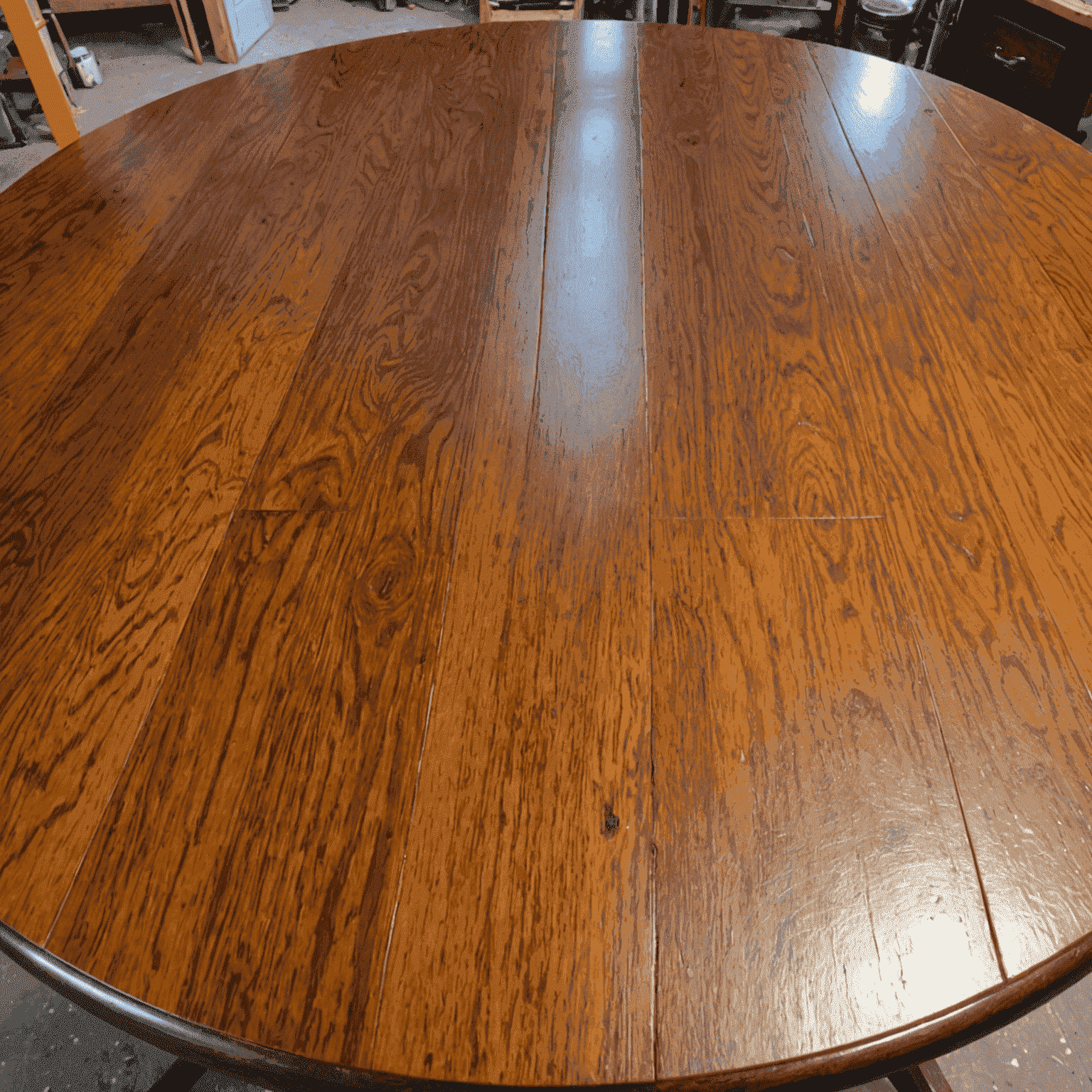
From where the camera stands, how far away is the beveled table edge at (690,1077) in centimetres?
47

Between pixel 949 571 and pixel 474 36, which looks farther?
pixel 474 36

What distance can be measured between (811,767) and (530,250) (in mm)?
763

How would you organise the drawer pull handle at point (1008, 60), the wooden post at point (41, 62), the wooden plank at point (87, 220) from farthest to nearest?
1. the wooden post at point (41, 62)
2. the drawer pull handle at point (1008, 60)
3. the wooden plank at point (87, 220)

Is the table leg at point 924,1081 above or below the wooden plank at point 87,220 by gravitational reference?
below

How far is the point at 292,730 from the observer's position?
61 centimetres

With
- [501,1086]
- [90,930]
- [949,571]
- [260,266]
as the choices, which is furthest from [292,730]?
[260,266]

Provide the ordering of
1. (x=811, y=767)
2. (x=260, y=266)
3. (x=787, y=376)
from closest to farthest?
(x=811, y=767) < (x=787, y=376) < (x=260, y=266)

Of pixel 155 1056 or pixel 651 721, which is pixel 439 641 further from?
pixel 155 1056

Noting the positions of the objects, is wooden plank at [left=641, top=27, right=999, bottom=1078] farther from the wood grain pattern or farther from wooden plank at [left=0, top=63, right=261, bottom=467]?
wooden plank at [left=0, top=63, right=261, bottom=467]

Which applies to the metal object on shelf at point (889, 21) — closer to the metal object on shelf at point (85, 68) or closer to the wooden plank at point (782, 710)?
the wooden plank at point (782, 710)

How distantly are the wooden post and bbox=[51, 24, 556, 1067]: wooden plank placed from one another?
229cm

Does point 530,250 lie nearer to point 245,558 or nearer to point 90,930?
point 245,558

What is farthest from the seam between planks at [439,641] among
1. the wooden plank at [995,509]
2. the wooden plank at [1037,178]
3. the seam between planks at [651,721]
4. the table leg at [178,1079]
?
the table leg at [178,1079]

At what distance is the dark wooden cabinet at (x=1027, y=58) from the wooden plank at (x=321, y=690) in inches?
76.0
